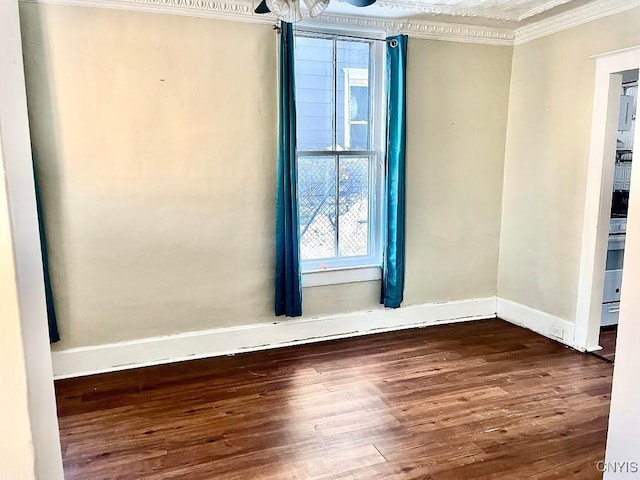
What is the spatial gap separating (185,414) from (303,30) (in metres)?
2.73

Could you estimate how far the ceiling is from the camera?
344 centimetres

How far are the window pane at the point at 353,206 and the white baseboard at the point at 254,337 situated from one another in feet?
1.87

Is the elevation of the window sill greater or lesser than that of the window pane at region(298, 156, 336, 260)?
lesser

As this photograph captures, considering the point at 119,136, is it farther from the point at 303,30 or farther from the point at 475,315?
the point at 475,315

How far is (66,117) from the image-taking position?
3047 mm

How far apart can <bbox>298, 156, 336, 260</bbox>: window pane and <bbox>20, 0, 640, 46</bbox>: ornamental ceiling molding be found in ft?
3.40

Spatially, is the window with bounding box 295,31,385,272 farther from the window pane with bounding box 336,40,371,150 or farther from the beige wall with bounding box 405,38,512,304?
the beige wall with bounding box 405,38,512,304

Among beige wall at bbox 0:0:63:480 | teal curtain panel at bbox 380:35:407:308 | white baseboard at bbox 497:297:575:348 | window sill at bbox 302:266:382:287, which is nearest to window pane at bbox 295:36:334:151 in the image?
teal curtain panel at bbox 380:35:407:308

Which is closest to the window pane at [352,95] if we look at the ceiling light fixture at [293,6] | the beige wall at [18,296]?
the ceiling light fixture at [293,6]

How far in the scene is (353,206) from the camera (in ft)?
13.0

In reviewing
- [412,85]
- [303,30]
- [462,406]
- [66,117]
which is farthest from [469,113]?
[66,117]

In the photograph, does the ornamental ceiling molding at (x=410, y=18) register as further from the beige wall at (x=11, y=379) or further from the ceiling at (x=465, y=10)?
the beige wall at (x=11, y=379)

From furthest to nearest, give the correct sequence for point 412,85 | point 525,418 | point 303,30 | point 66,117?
point 412,85 < point 303,30 < point 66,117 < point 525,418

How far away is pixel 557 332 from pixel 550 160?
137 centimetres
